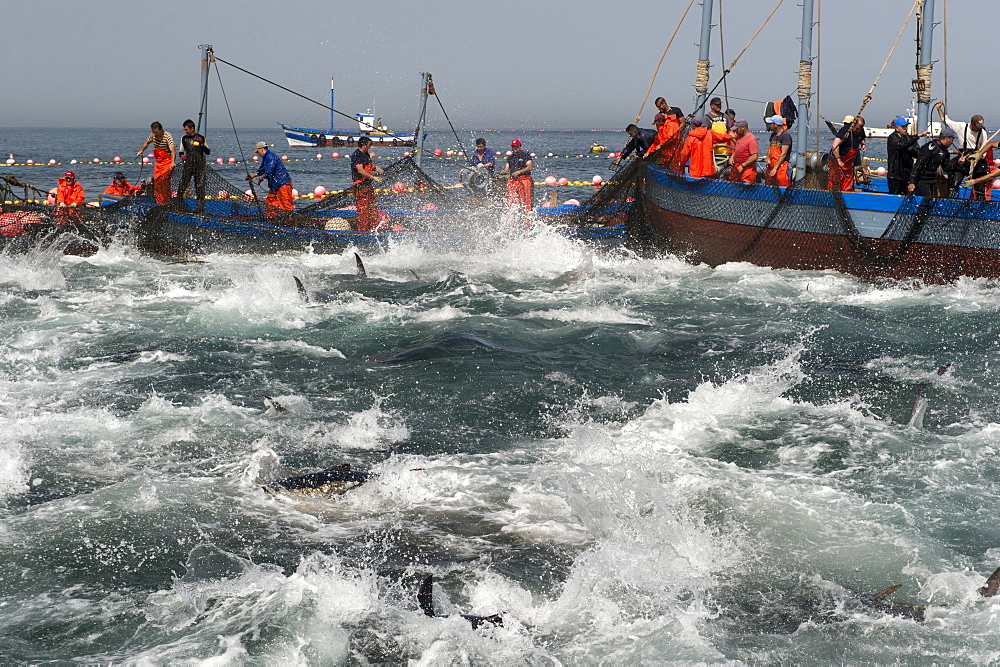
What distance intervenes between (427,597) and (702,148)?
37.8 feet

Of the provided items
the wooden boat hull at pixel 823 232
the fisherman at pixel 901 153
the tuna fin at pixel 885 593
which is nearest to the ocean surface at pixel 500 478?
the tuna fin at pixel 885 593

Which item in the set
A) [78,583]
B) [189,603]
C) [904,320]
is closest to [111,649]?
[189,603]

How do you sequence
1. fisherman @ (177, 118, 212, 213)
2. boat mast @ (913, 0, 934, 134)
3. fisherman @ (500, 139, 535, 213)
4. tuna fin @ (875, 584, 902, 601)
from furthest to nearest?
1. fisherman @ (500, 139, 535, 213)
2. fisherman @ (177, 118, 212, 213)
3. boat mast @ (913, 0, 934, 134)
4. tuna fin @ (875, 584, 902, 601)

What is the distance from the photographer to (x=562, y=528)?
5.80 m

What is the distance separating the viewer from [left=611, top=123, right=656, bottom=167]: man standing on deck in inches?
658

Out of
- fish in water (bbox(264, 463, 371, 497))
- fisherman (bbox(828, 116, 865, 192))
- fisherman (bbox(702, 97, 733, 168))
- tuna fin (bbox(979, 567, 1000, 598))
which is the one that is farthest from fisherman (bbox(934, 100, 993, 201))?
fish in water (bbox(264, 463, 371, 497))

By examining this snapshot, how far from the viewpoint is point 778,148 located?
47.3 ft

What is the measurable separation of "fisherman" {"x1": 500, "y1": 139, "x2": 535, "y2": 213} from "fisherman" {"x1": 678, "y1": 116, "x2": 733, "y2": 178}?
9.53ft

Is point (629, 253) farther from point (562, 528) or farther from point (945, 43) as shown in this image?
point (562, 528)

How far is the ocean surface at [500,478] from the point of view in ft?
15.6

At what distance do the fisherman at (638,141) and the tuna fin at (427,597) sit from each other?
12.9 meters

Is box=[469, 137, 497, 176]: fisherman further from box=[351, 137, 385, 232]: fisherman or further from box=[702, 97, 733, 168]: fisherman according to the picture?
box=[702, 97, 733, 168]: fisherman

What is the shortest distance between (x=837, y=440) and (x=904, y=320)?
15.4 ft

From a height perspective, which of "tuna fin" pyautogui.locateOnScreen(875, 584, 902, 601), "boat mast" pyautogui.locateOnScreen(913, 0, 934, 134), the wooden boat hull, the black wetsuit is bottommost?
"tuna fin" pyautogui.locateOnScreen(875, 584, 902, 601)
